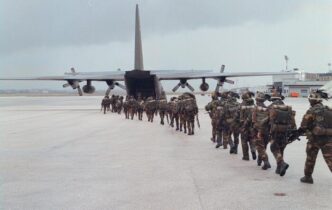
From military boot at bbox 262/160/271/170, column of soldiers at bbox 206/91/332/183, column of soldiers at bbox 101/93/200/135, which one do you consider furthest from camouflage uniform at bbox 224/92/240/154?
column of soldiers at bbox 101/93/200/135

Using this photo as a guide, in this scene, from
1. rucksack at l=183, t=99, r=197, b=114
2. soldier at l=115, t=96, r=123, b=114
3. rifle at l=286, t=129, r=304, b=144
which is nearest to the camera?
rifle at l=286, t=129, r=304, b=144

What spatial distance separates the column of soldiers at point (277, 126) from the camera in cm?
739

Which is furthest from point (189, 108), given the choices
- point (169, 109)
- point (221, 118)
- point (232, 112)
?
point (169, 109)

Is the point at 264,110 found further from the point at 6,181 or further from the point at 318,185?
the point at 6,181

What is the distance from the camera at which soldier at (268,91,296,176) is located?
8.22 meters

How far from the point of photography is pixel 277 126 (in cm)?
823

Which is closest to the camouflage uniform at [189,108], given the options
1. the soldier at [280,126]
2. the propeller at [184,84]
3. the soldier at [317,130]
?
the soldier at [280,126]

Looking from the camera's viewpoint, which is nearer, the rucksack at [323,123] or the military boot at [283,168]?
the rucksack at [323,123]

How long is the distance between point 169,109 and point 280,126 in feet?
39.7

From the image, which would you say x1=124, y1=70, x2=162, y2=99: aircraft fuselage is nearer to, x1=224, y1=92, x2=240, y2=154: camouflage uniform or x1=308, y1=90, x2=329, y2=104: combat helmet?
x1=224, y1=92, x2=240, y2=154: camouflage uniform

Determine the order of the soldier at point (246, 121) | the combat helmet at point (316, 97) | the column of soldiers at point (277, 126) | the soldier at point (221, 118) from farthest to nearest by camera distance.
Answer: the soldier at point (221, 118) < the soldier at point (246, 121) < the combat helmet at point (316, 97) < the column of soldiers at point (277, 126)

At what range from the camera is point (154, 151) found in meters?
11.8

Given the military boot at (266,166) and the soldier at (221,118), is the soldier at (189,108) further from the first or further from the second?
the military boot at (266,166)

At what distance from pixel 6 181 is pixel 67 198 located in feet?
6.90
